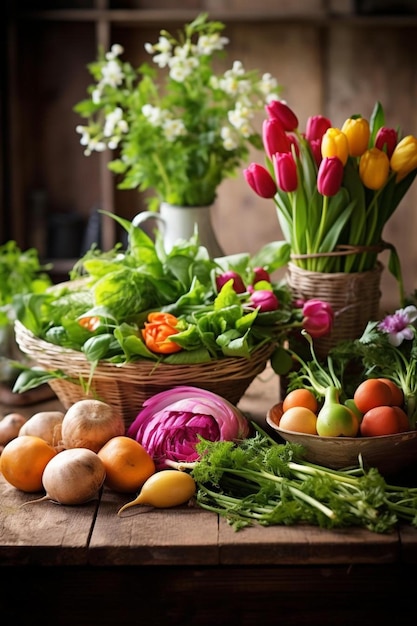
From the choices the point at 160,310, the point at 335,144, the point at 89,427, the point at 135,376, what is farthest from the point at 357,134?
the point at 89,427

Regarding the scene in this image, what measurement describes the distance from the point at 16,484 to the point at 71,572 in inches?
7.1

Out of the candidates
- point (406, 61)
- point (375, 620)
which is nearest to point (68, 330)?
point (375, 620)

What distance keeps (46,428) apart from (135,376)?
155mm

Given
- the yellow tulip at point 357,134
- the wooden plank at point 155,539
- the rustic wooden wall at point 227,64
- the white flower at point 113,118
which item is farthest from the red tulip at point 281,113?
the rustic wooden wall at point 227,64

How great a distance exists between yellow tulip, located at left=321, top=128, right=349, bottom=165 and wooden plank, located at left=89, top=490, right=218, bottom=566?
0.62 m

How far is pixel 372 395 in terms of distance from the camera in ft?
4.21

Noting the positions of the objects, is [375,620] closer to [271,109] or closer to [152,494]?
[152,494]

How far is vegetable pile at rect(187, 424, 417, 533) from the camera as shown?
117cm

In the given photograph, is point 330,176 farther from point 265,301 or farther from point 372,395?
point 372,395

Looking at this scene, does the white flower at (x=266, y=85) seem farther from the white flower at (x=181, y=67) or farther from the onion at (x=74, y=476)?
the onion at (x=74, y=476)

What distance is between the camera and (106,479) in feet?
4.25

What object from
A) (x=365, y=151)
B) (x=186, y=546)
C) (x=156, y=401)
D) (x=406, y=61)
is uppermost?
(x=406, y=61)

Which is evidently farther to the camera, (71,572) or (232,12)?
(232,12)

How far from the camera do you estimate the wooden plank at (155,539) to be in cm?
114
